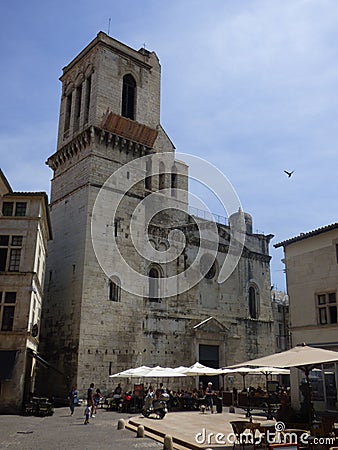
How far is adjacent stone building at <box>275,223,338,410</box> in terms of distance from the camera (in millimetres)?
17672

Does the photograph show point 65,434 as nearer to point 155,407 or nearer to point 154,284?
point 155,407

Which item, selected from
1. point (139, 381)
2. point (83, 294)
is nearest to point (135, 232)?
point (83, 294)

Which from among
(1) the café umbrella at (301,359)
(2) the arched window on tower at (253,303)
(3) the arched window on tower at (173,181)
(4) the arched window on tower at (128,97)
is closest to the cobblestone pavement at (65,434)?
(1) the café umbrella at (301,359)

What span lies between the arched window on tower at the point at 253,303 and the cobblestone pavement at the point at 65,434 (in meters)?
18.6

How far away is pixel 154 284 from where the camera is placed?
28.9 metres

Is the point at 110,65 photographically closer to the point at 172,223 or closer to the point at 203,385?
the point at 172,223

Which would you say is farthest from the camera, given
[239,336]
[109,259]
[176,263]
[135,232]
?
[239,336]

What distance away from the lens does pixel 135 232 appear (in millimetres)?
28250

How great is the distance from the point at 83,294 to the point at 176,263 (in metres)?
7.79

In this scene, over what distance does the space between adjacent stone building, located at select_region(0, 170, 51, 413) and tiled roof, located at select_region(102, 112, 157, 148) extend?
316 inches

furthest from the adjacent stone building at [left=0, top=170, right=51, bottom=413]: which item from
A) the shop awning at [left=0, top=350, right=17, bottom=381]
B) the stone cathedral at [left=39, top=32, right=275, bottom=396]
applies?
the stone cathedral at [left=39, top=32, right=275, bottom=396]

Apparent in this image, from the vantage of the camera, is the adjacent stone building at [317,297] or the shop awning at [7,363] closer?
the adjacent stone building at [317,297]

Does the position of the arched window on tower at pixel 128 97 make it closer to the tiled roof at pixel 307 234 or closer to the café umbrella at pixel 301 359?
the tiled roof at pixel 307 234

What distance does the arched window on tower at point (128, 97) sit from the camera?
30.5 meters
